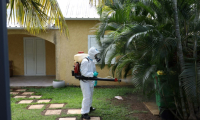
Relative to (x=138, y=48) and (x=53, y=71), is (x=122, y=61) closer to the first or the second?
(x=138, y=48)

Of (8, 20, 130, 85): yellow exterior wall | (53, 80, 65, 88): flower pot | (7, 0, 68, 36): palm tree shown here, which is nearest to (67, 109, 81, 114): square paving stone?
(7, 0, 68, 36): palm tree

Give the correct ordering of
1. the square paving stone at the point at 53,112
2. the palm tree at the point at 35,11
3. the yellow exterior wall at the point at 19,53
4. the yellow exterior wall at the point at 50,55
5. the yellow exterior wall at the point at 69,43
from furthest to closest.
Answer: the yellow exterior wall at the point at 50,55 → the yellow exterior wall at the point at 19,53 → the yellow exterior wall at the point at 69,43 → the square paving stone at the point at 53,112 → the palm tree at the point at 35,11

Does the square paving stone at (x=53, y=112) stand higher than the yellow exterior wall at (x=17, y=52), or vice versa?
the yellow exterior wall at (x=17, y=52)

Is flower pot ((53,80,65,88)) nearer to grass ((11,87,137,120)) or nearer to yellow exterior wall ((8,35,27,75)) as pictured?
grass ((11,87,137,120))

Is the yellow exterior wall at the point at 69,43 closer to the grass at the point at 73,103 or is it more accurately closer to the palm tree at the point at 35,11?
the grass at the point at 73,103

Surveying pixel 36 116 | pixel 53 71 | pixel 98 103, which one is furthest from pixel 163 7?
pixel 53 71

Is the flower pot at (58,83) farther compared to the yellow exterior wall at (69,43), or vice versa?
the yellow exterior wall at (69,43)

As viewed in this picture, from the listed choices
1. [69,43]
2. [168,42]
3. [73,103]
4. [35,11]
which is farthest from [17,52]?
[168,42]

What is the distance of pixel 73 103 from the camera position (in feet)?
19.8

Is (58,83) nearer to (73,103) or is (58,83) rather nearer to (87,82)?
(73,103)

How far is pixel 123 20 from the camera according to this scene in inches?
205

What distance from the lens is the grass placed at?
16.3ft

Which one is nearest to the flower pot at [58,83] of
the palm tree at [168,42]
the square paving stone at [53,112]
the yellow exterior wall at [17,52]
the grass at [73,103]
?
the grass at [73,103]

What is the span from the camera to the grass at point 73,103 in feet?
16.3
